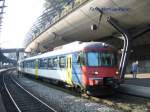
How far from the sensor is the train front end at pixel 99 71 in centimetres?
1888

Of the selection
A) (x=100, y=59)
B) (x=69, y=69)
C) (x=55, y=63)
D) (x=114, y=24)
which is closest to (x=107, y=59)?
(x=100, y=59)

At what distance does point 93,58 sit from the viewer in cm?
1948

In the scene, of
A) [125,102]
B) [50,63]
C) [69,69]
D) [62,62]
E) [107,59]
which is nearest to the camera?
[125,102]

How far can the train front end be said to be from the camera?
18.9 m

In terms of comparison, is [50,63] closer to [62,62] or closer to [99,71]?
[62,62]

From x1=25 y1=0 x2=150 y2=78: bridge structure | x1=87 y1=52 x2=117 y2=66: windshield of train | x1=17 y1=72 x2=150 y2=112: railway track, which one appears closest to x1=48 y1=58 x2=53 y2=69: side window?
x1=25 y1=0 x2=150 y2=78: bridge structure

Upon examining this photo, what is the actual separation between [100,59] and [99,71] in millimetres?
741

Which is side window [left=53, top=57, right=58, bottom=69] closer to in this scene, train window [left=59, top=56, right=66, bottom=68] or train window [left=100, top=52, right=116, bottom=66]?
train window [left=59, top=56, right=66, bottom=68]

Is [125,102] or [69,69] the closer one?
[125,102]

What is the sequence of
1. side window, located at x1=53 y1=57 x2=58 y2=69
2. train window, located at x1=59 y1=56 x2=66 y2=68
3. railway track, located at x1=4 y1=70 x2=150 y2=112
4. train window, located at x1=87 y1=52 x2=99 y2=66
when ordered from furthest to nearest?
side window, located at x1=53 y1=57 x2=58 y2=69 < train window, located at x1=59 y1=56 x2=66 y2=68 < train window, located at x1=87 y1=52 x2=99 y2=66 < railway track, located at x1=4 y1=70 x2=150 y2=112

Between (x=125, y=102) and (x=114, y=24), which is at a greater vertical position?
(x=114, y=24)

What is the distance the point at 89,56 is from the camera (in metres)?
19.4

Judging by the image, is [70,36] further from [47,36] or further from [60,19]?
[47,36]

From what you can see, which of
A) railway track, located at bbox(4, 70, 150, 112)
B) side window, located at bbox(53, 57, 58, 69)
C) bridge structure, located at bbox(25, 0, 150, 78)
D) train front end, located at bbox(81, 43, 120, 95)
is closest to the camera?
railway track, located at bbox(4, 70, 150, 112)
